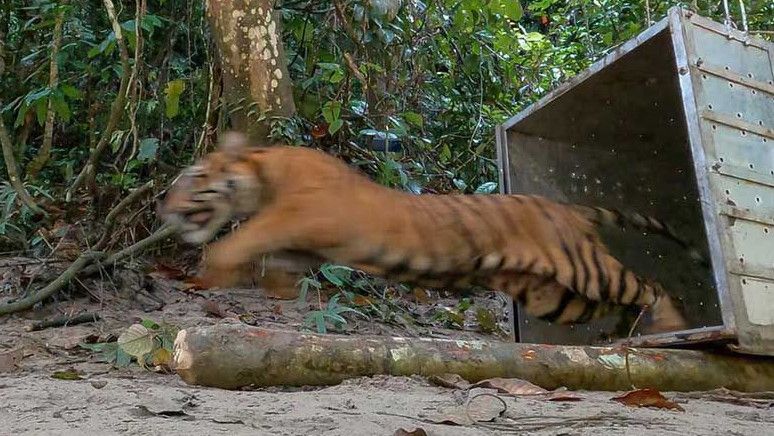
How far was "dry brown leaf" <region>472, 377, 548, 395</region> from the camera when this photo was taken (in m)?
2.94

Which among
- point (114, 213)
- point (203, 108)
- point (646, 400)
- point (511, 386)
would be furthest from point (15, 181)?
point (646, 400)

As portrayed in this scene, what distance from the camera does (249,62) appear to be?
4840 millimetres

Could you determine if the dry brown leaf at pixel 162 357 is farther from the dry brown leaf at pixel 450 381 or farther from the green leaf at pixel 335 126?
the green leaf at pixel 335 126

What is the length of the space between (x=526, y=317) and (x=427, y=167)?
1.76 metres

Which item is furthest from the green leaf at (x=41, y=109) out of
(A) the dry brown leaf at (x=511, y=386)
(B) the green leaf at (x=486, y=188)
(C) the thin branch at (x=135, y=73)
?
(A) the dry brown leaf at (x=511, y=386)

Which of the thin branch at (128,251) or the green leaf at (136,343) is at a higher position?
the thin branch at (128,251)

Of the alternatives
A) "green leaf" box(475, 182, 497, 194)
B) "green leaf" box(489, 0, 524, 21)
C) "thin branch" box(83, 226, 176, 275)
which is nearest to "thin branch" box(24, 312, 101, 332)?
"thin branch" box(83, 226, 176, 275)

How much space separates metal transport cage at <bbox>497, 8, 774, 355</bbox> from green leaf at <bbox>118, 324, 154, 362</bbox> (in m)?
2.05

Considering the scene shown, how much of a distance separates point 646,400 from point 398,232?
1277 millimetres

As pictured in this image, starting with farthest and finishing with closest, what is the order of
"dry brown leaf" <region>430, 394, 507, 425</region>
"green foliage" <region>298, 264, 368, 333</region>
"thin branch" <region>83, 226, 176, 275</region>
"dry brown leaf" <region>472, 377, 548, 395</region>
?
1. "thin branch" <region>83, 226, 176, 275</region>
2. "green foliage" <region>298, 264, 368, 333</region>
3. "dry brown leaf" <region>472, 377, 548, 395</region>
4. "dry brown leaf" <region>430, 394, 507, 425</region>

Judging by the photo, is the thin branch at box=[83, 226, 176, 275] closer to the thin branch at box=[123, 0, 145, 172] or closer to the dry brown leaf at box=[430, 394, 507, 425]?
the thin branch at box=[123, 0, 145, 172]

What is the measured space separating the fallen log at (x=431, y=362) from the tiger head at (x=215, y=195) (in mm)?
1057

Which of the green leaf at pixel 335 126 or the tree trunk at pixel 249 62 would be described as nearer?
the tree trunk at pixel 249 62

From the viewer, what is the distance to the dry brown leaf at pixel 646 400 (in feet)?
8.77
